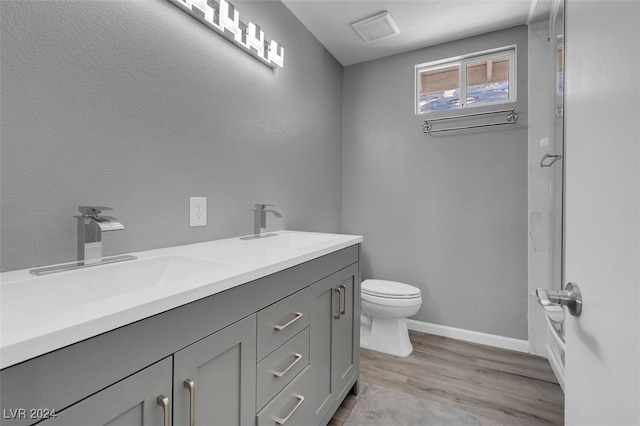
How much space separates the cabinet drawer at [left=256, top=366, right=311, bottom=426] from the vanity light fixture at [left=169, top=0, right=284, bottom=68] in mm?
1581

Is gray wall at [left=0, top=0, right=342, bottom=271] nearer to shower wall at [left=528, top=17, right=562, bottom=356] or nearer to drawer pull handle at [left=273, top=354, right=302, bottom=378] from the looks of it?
drawer pull handle at [left=273, top=354, right=302, bottom=378]

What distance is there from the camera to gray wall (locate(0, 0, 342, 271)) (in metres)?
0.85

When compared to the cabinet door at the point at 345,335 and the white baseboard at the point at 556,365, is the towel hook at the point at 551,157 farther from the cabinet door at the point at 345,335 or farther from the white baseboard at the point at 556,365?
the cabinet door at the point at 345,335

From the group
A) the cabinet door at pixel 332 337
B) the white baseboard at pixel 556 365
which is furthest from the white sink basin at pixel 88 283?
the white baseboard at pixel 556 365

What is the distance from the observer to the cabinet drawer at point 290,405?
97 centimetres

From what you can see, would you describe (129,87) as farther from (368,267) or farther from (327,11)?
(368,267)

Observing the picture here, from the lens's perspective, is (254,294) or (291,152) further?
(291,152)

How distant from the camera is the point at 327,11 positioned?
2006 mm

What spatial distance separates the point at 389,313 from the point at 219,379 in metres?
1.53

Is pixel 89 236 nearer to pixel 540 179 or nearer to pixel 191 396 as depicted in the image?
pixel 191 396

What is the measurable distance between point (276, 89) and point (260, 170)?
1.78 ft

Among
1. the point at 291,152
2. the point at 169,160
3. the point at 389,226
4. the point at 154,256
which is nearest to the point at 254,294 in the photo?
the point at 154,256

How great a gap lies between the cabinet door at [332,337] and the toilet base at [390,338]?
61 cm

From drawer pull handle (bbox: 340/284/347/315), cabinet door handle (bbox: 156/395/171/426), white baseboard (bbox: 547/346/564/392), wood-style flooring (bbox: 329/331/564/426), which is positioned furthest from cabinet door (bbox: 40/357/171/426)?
white baseboard (bbox: 547/346/564/392)
